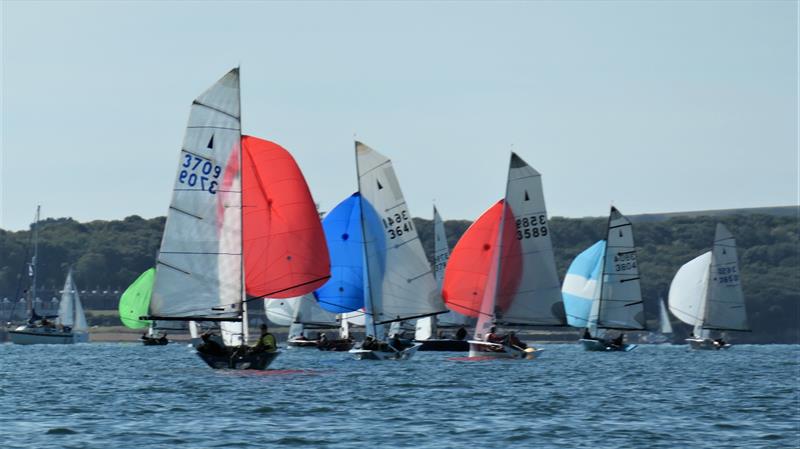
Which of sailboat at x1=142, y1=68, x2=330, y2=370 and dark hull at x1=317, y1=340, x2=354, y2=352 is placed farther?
dark hull at x1=317, y1=340, x2=354, y2=352

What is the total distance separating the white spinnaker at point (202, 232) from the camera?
171 feet

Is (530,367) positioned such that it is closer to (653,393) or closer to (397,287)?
(397,287)

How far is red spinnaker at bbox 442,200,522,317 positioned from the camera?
66.9 meters

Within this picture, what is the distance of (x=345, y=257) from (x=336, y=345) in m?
13.3

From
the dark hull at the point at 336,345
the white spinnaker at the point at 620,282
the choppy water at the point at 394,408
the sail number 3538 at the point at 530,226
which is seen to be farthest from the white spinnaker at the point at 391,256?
the white spinnaker at the point at 620,282

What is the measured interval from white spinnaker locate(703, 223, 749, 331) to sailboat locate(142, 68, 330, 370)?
51.9 m

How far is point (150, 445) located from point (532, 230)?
127 ft

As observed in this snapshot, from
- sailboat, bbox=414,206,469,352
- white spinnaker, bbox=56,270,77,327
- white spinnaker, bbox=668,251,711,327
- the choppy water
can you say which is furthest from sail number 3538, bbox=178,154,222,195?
white spinnaker, bbox=56,270,77,327

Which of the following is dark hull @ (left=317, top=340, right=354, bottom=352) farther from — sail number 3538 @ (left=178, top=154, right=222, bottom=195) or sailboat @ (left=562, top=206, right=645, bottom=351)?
sail number 3538 @ (left=178, top=154, right=222, bottom=195)

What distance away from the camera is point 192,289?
171 ft

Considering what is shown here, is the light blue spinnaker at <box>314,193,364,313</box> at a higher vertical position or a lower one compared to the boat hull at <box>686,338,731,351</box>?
higher

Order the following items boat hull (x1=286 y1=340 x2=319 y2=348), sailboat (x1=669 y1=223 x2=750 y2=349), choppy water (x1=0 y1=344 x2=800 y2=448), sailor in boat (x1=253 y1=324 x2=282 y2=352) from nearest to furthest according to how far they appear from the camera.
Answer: choppy water (x1=0 y1=344 x2=800 y2=448), sailor in boat (x1=253 y1=324 x2=282 y2=352), boat hull (x1=286 y1=340 x2=319 y2=348), sailboat (x1=669 y1=223 x2=750 y2=349)

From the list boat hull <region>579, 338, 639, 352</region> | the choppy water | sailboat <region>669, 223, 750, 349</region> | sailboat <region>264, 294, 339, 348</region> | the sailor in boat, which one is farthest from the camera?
sailboat <region>669, 223, 750, 349</region>

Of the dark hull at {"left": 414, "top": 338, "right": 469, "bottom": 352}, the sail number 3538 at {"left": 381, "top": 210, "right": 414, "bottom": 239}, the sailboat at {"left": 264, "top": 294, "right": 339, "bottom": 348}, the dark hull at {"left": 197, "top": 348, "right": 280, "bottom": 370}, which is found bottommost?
the dark hull at {"left": 197, "top": 348, "right": 280, "bottom": 370}
